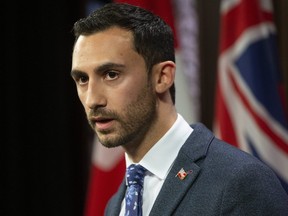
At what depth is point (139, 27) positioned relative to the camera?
1323 millimetres

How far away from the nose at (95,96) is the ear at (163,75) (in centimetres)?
14

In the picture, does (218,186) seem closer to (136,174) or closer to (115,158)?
(136,174)

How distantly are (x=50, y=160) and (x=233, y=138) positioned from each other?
106 centimetres

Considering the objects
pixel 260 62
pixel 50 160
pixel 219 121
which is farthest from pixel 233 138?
pixel 50 160

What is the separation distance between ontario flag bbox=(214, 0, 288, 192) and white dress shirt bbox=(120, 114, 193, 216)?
2.56 feet

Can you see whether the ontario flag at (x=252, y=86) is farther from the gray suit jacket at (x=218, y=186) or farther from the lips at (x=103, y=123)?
the lips at (x=103, y=123)

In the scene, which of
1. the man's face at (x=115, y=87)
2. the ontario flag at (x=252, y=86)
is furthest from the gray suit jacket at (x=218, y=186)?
the ontario flag at (x=252, y=86)

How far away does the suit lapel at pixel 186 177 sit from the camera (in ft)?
3.94

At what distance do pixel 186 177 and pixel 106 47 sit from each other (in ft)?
1.15

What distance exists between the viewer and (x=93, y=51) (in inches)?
50.4

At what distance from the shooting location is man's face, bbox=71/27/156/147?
4.14 ft

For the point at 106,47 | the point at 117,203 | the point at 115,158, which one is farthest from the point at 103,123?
the point at 115,158

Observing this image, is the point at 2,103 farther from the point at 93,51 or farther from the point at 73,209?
the point at 93,51

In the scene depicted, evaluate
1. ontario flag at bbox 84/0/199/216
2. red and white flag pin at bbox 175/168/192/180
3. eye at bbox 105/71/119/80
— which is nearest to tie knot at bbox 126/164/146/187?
red and white flag pin at bbox 175/168/192/180
